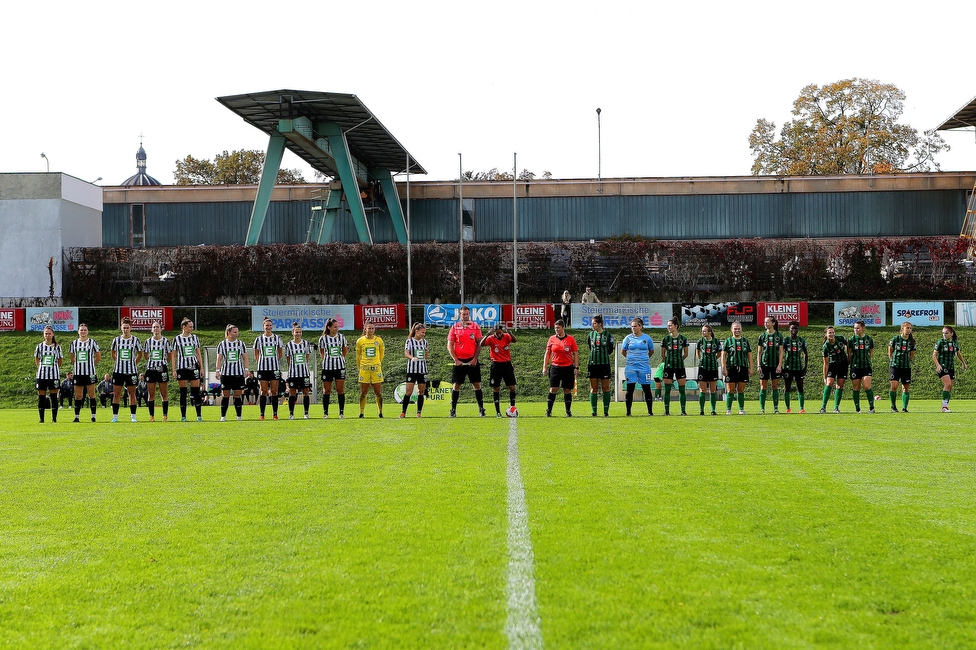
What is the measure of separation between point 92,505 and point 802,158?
180 ft

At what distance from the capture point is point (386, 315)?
116 ft

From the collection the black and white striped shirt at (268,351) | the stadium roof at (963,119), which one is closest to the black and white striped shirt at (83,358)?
the black and white striped shirt at (268,351)

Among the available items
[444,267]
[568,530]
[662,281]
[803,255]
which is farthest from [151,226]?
[568,530]

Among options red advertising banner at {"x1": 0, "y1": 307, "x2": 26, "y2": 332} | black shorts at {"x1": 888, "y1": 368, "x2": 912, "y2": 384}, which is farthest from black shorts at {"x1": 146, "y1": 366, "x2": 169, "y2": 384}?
red advertising banner at {"x1": 0, "y1": 307, "x2": 26, "y2": 332}

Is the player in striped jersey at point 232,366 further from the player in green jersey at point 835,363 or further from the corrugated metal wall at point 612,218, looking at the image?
the corrugated metal wall at point 612,218

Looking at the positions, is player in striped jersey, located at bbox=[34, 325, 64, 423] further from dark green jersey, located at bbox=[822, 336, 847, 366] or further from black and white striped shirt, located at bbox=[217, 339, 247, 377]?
dark green jersey, located at bbox=[822, 336, 847, 366]

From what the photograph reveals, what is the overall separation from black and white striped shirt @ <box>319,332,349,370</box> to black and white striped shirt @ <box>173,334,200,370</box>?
93.4 inches

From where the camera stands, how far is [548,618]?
4.02m

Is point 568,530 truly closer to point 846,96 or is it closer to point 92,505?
point 92,505

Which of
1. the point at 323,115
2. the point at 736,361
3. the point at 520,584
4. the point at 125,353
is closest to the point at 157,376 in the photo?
the point at 125,353

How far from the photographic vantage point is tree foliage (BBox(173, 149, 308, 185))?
64312mm

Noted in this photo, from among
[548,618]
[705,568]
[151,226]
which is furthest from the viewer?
[151,226]

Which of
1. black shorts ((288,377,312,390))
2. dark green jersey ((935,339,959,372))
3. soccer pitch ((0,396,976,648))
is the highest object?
dark green jersey ((935,339,959,372))

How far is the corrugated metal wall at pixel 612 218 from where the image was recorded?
51188 mm
